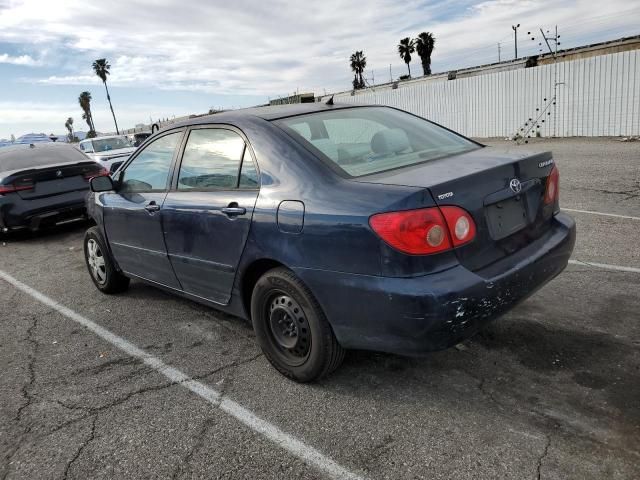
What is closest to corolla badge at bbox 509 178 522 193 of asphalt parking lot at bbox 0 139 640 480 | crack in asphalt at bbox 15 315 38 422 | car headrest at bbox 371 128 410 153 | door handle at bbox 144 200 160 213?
car headrest at bbox 371 128 410 153

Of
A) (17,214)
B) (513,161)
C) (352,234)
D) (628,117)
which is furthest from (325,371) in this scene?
(628,117)

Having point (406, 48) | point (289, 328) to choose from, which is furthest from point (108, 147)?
point (406, 48)

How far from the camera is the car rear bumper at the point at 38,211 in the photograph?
→ 7789 mm

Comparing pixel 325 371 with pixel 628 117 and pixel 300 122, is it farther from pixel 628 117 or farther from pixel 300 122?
→ pixel 628 117

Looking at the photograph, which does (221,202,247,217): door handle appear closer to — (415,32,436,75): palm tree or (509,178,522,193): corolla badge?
(509,178,522,193): corolla badge

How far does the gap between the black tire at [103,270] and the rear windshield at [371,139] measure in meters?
2.57

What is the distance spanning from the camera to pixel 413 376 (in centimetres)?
315

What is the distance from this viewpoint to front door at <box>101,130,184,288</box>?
155 inches

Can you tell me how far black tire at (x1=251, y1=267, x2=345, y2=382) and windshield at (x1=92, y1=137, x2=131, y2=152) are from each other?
13.3 m

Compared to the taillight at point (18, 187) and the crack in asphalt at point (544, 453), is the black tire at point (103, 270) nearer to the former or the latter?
the taillight at point (18, 187)

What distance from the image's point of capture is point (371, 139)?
3357mm

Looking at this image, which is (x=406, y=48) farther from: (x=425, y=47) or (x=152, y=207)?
(x=152, y=207)

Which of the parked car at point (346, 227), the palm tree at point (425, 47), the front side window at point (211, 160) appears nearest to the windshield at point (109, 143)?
the parked car at point (346, 227)

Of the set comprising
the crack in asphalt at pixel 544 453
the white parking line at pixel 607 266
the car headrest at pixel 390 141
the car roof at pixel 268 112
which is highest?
the car roof at pixel 268 112
